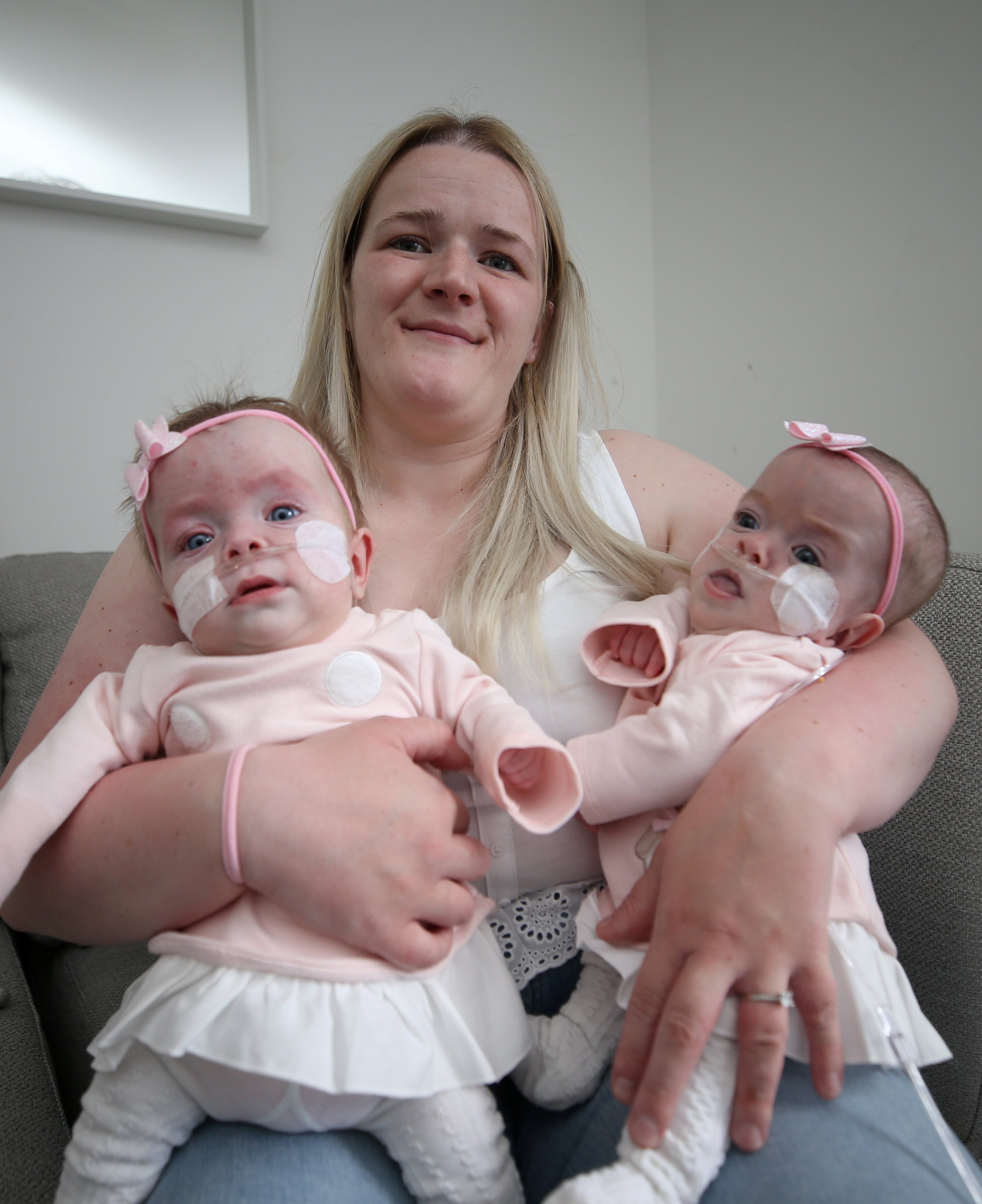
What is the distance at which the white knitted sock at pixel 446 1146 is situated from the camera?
67cm

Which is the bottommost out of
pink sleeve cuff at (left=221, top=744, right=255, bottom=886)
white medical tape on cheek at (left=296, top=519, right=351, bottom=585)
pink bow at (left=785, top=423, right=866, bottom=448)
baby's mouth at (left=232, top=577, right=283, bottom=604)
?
pink sleeve cuff at (left=221, top=744, right=255, bottom=886)

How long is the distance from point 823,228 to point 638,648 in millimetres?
1450

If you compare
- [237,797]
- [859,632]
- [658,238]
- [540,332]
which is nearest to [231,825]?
[237,797]

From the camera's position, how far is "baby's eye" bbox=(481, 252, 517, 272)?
3.92ft

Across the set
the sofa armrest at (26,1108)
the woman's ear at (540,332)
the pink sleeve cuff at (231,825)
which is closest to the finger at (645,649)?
the pink sleeve cuff at (231,825)

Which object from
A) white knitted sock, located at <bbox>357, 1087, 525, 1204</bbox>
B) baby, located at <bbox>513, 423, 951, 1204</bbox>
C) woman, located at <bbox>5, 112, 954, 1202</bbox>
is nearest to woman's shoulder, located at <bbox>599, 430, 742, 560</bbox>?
woman, located at <bbox>5, 112, 954, 1202</bbox>

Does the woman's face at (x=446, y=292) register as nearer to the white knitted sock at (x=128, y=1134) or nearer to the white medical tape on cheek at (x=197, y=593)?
the white medical tape on cheek at (x=197, y=593)

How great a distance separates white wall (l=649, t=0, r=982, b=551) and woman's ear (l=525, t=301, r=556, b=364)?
2.76 ft

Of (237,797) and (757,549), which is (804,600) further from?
(237,797)

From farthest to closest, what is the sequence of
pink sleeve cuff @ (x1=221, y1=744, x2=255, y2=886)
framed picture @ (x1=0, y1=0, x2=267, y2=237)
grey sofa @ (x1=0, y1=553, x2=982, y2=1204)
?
framed picture @ (x1=0, y1=0, x2=267, y2=237) < grey sofa @ (x1=0, y1=553, x2=982, y2=1204) < pink sleeve cuff @ (x1=221, y1=744, x2=255, y2=886)

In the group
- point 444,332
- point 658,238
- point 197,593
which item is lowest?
point 197,593

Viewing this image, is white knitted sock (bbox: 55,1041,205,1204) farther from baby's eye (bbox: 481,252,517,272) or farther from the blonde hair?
baby's eye (bbox: 481,252,517,272)

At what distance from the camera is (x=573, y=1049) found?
79 centimetres

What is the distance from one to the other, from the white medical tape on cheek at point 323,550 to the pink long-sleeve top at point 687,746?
32 cm
